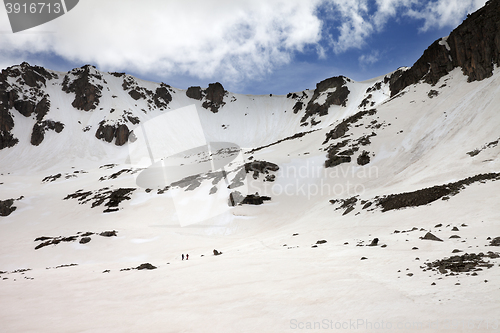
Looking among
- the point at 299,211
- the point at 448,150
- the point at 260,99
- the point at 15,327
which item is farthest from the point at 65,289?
the point at 260,99

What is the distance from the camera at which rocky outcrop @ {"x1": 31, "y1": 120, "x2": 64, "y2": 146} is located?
347 feet

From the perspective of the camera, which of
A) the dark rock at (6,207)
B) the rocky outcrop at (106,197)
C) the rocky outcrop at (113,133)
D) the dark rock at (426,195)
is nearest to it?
the dark rock at (426,195)

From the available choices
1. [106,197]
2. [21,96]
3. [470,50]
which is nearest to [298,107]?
[470,50]

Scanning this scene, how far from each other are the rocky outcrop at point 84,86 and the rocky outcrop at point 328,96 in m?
Answer: 99.6

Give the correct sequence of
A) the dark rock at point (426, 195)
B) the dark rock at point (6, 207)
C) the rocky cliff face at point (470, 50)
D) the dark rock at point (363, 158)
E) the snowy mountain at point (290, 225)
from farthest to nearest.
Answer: the dark rock at point (6, 207)
the rocky cliff face at point (470, 50)
the dark rock at point (363, 158)
the dark rock at point (426, 195)
the snowy mountain at point (290, 225)

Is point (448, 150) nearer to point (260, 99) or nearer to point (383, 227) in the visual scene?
point (383, 227)

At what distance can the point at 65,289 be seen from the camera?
10234 mm

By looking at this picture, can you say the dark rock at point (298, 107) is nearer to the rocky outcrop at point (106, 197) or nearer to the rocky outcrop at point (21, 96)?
the rocky outcrop at point (106, 197)

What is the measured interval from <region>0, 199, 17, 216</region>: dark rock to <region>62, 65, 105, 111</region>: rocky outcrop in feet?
296

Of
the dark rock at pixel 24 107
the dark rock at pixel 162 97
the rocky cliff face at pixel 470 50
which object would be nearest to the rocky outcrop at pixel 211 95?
the dark rock at pixel 162 97

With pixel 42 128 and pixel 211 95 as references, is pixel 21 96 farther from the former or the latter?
pixel 211 95

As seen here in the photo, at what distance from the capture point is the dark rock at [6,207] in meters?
43.9

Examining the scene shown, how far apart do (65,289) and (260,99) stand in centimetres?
15490

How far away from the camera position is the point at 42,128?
355ft
